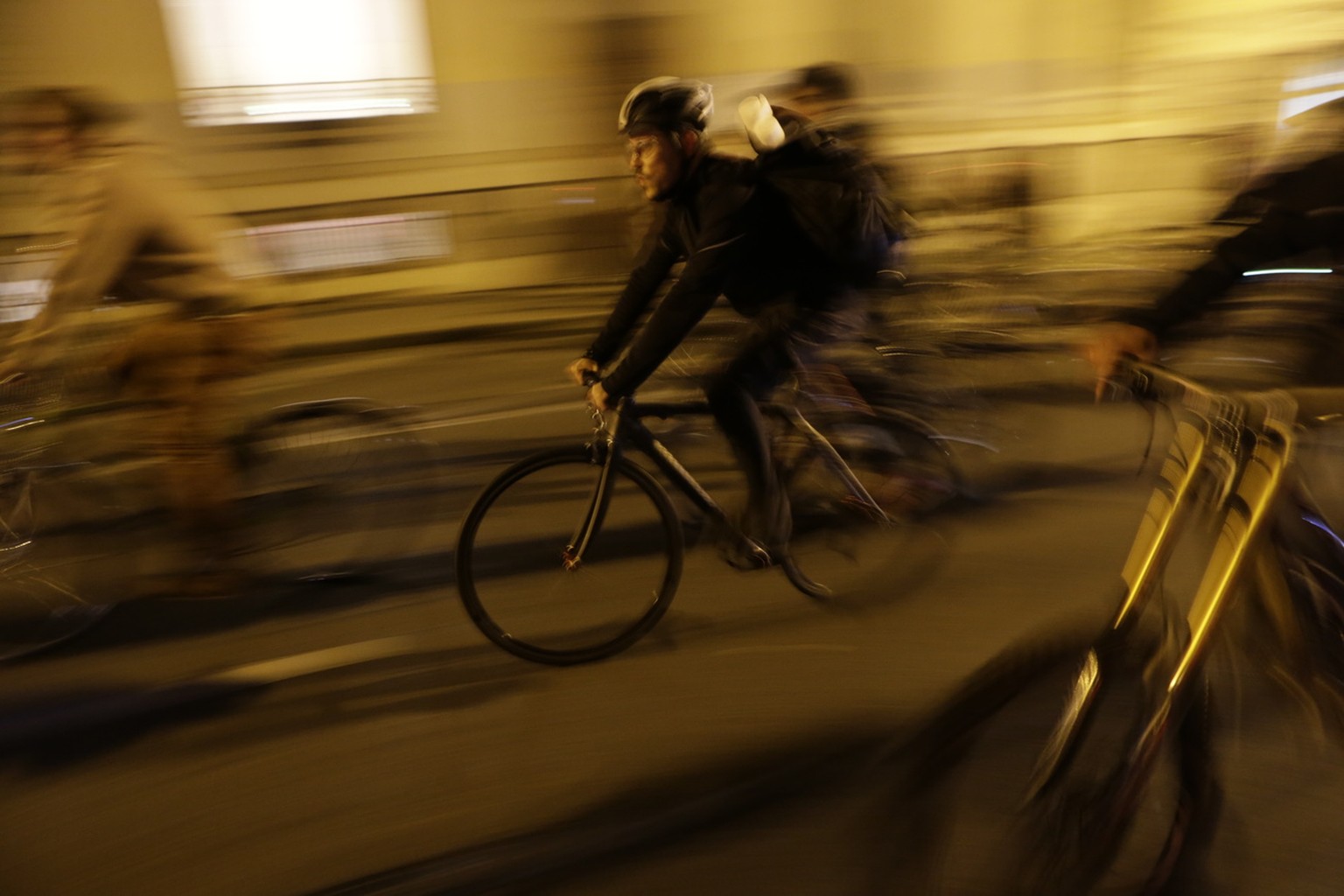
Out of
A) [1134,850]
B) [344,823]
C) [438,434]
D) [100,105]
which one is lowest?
[438,434]

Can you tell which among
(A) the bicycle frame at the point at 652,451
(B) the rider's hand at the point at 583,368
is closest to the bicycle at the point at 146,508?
(B) the rider's hand at the point at 583,368

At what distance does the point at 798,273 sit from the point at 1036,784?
192 centimetres

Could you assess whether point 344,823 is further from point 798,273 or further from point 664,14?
point 664,14

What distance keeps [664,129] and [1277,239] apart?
1.70 metres

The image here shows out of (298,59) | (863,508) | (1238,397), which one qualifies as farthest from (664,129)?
(298,59)

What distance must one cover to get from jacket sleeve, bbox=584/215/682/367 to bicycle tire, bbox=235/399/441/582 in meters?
1.26

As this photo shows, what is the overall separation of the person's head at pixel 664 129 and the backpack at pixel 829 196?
9.4 inches

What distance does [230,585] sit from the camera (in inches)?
164

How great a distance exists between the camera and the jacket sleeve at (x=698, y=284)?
316 cm

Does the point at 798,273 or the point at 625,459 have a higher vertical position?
the point at 798,273

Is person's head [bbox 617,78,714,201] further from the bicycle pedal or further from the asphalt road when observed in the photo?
the asphalt road

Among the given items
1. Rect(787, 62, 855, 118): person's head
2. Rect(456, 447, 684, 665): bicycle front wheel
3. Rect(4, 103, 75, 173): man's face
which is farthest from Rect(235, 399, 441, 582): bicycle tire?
Rect(787, 62, 855, 118): person's head

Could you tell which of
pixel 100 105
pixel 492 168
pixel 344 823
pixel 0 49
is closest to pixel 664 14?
pixel 492 168

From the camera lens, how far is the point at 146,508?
4012 millimetres
